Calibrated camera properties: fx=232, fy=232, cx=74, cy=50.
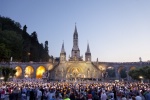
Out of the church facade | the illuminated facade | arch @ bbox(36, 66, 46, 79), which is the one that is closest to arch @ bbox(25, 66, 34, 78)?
the illuminated facade

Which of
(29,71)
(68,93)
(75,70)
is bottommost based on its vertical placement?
(68,93)

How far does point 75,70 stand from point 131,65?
1990 cm

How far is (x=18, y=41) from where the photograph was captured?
243 feet

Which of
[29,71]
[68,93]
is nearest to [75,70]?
[29,71]

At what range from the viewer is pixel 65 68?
8119 centimetres

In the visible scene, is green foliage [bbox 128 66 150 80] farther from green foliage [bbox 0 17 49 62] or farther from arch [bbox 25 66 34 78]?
arch [bbox 25 66 34 78]

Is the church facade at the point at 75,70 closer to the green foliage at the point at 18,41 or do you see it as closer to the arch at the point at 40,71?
the arch at the point at 40,71

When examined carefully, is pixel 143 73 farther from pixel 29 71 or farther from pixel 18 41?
pixel 29 71

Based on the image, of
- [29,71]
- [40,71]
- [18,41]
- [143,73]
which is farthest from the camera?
[40,71]

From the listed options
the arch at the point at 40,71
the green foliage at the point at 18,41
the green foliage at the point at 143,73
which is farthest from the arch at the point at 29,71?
the green foliage at the point at 143,73

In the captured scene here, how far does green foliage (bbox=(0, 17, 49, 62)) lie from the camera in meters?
70.4

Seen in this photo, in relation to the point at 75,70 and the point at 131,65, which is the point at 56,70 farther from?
the point at 131,65

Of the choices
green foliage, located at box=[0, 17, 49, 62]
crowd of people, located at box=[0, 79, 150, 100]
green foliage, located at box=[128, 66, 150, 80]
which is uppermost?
green foliage, located at box=[0, 17, 49, 62]

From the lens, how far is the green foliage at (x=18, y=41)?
70375 mm
